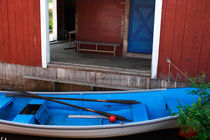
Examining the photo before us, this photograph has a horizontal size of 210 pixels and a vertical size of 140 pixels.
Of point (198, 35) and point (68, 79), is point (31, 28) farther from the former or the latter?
point (198, 35)

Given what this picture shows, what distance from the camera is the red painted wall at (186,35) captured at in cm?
552

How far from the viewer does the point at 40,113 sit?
5.33 m

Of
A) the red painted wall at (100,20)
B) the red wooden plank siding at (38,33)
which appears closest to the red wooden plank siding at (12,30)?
the red wooden plank siding at (38,33)

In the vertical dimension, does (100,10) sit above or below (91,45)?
above

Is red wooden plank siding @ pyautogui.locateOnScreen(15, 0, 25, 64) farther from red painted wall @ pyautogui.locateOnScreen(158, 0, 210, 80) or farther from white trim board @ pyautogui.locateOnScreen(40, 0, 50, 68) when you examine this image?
red painted wall @ pyautogui.locateOnScreen(158, 0, 210, 80)

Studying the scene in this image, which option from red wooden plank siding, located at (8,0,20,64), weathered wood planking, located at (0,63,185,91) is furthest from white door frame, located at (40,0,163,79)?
red wooden plank siding, located at (8,0,20,64)

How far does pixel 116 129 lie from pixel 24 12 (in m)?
4.41

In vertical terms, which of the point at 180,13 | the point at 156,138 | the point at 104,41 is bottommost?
the point at 156,138

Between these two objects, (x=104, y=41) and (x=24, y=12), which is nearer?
(x=24, y=12)

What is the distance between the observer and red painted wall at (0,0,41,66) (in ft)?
22.4

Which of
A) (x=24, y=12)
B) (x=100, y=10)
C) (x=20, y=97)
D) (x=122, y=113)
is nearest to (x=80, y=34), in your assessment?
(x=100, y=10)

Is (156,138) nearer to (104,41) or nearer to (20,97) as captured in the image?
(20,97)

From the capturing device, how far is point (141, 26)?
8258mm

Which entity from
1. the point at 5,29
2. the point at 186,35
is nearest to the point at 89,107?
the point at 186,35
